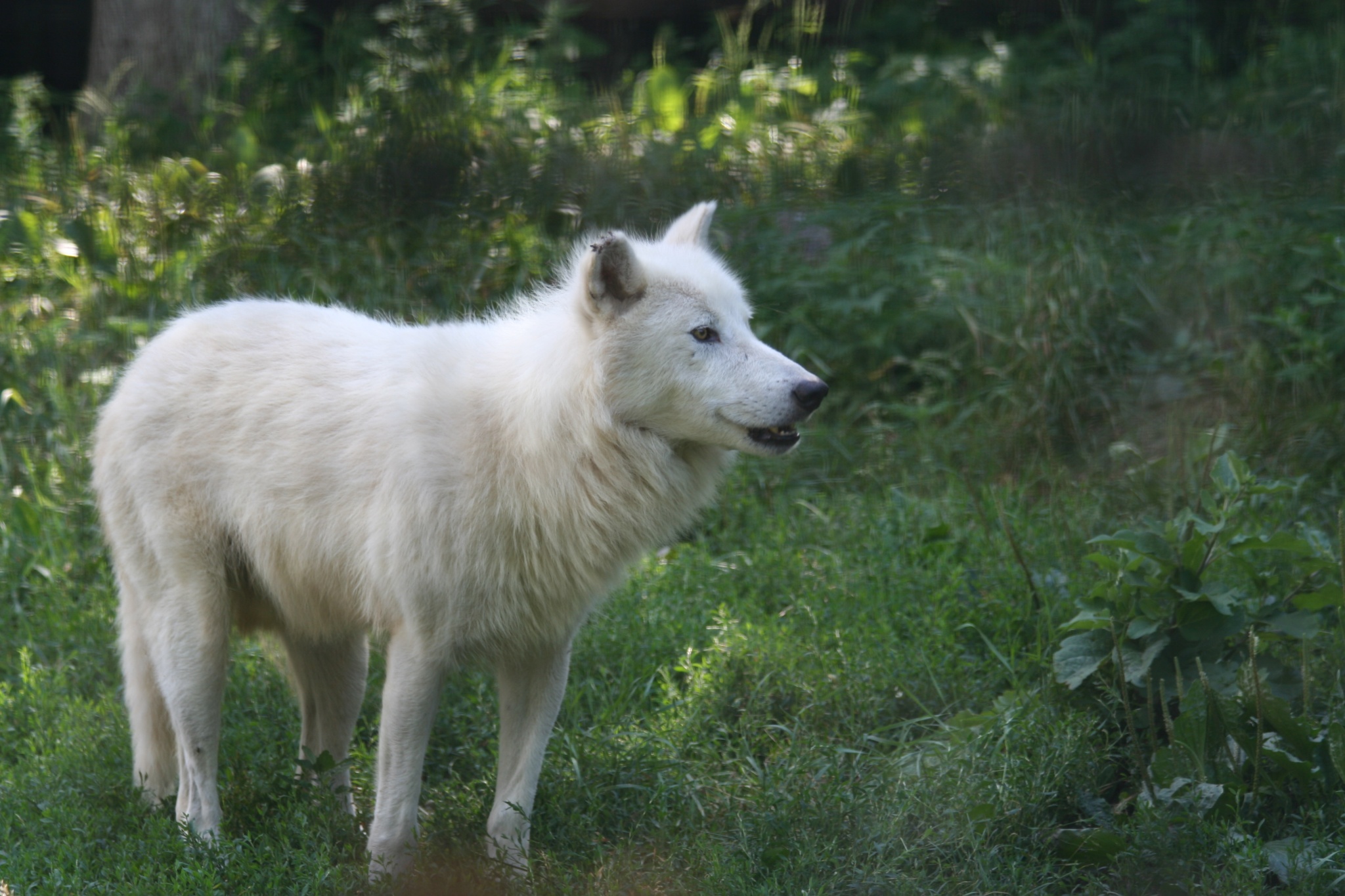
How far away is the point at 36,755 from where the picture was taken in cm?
391

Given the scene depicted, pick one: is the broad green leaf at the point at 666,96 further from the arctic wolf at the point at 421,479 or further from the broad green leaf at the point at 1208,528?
the broad green leaf at the point at 1208,528

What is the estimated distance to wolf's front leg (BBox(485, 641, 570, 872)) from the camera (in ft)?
11.5

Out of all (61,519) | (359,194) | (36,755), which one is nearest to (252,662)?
(36,755)

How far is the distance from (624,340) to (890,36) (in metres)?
6.00

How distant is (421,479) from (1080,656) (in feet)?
6.97

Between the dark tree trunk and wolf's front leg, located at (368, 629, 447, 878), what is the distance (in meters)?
5.71

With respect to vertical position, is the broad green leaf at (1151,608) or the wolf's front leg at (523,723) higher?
the broad green leaf at (1151,608)

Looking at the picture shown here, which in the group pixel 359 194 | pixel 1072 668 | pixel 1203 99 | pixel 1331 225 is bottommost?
pixel 1072 668

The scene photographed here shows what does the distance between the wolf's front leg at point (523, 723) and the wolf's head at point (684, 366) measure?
83cm

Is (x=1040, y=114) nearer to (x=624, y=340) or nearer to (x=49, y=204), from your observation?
(x=624, y=340)

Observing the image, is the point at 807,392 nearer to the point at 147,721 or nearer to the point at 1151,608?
the point at 1151,608

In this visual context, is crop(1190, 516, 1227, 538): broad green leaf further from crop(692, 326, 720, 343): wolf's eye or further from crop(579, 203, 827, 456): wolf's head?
crop(692, 326, 720, 343): wolf's eye

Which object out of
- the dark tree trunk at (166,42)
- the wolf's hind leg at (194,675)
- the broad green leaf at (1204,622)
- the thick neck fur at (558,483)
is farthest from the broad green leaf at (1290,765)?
the dark tree trunk at (166,42)

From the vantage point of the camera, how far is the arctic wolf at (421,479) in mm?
A: 3264
